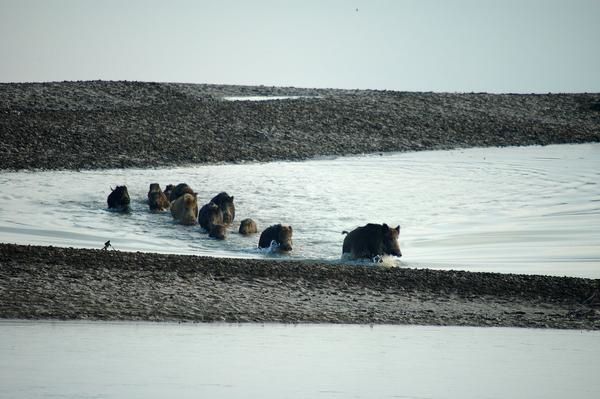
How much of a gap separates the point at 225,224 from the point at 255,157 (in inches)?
418

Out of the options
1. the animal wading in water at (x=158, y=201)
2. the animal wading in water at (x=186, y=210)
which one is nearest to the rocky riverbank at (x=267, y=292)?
the animal wading in water at (x=186, y=210)

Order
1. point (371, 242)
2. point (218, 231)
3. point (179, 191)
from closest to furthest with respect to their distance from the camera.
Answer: point (371, 242), point (218, 231), point (179, 191)

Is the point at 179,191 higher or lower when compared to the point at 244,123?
lower

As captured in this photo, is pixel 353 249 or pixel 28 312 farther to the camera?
pixel 353 249

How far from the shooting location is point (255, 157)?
3256cm

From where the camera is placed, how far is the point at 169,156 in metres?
31.4

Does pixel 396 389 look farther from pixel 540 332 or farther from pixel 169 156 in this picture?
pixel 169 156

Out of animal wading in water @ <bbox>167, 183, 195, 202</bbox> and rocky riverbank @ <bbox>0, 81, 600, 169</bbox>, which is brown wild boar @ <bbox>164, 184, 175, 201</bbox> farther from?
rocky riverbank @ <bbox>0, 81, 600, 169</bbox>

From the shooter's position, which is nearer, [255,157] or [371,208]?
[371,208]

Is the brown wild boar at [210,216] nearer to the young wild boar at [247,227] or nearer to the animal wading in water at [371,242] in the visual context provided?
the young wild boar at [247,227]

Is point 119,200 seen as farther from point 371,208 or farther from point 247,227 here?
point 371,208

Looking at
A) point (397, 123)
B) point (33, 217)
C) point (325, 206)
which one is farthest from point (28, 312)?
point (397, 123)

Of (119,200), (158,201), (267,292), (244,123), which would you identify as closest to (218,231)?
(158,201)

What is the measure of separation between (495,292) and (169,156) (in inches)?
643
